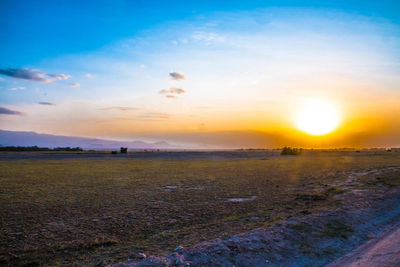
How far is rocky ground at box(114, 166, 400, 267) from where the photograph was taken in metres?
5.93

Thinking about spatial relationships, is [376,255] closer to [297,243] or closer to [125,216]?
[297,243]

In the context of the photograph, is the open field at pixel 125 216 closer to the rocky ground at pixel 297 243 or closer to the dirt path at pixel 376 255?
the rocky ground at pixel 297 243

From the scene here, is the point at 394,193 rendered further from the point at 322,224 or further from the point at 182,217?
the point at 182,217

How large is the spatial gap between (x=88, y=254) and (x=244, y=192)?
1009cm

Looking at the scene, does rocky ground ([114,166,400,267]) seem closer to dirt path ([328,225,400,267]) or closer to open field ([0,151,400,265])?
dirt path ([328,225,400,267])

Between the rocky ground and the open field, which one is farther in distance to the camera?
Answer: the open field

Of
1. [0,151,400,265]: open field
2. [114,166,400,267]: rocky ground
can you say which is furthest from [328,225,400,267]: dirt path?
[0,151,400,265]: open field

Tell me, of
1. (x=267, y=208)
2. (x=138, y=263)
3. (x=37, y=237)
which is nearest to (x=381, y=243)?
(x=267, y=208)

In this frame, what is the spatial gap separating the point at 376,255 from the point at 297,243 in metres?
1.85

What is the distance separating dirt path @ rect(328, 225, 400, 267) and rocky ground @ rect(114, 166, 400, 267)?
0.79 feet

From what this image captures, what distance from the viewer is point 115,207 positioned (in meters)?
11.0

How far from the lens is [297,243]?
718 centimetres

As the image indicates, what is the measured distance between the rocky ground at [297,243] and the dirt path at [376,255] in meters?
0.24

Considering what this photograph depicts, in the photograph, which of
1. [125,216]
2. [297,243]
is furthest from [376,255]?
[125,216]
